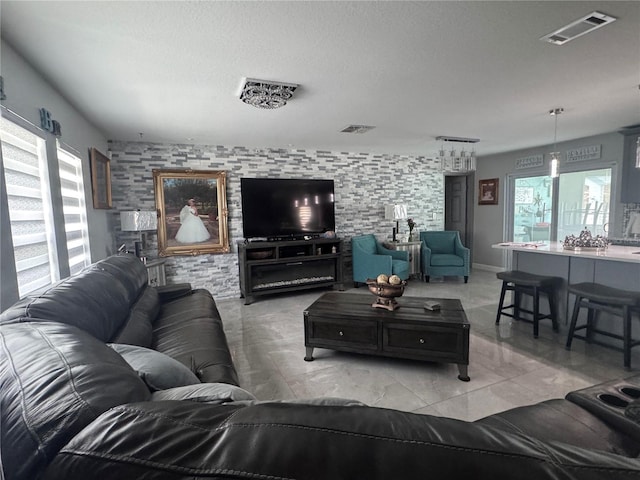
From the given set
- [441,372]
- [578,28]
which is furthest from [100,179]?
[578,28]

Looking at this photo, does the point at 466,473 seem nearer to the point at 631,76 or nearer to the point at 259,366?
the point at 259,366

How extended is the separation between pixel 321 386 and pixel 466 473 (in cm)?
196

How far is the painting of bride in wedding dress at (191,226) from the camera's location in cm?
455

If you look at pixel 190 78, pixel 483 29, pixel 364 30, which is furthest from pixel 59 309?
pixel 483 29

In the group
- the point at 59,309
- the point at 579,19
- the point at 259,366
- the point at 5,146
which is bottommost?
the point at 259,366

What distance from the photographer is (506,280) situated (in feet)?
10.7

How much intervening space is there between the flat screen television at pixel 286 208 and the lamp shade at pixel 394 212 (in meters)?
1.09

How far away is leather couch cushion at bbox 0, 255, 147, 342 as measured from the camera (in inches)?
50.0

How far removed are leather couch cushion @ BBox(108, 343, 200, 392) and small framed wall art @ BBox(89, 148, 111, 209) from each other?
8.37 ft

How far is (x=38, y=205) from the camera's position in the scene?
6.67ft

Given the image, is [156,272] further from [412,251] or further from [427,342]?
[412,251]

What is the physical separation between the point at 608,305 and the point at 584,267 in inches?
18.0

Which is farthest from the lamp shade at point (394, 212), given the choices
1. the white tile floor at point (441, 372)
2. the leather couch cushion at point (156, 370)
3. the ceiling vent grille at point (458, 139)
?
the leather couch cushion at point (156, 370)

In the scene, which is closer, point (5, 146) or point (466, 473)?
point (466, 473)
